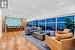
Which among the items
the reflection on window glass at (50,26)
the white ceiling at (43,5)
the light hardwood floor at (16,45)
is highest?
the white ceiling at (43,5)

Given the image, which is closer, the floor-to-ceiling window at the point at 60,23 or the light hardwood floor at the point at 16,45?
the light hardwood floor at the point at 16,45

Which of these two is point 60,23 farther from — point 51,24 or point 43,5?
point 43,5

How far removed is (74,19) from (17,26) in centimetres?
1203

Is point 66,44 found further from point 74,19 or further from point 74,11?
point 74,19

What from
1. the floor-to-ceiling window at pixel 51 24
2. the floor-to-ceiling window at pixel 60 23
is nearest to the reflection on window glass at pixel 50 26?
the floor-to-ceiling window at pixel 51 24

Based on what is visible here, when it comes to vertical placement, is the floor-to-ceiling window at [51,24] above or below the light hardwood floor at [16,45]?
above

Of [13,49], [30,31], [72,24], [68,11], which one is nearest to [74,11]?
[68,11]

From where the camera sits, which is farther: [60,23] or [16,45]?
[60,23]

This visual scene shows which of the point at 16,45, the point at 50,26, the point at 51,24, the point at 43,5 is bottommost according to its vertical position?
the point at 16,45

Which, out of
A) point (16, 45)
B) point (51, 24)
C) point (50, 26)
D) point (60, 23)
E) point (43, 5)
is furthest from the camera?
point (50, 26)

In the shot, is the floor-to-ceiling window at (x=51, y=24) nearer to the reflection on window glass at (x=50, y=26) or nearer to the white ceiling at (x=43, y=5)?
the reflection on window glass at (x=50, y=26)

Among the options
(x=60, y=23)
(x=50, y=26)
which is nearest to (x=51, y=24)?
(x=50, y=26)

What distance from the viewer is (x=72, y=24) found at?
819 centimetres

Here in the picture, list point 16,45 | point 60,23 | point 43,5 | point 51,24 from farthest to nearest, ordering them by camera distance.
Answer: point 51,24, point 60,23, point 16,45, point 43,5
